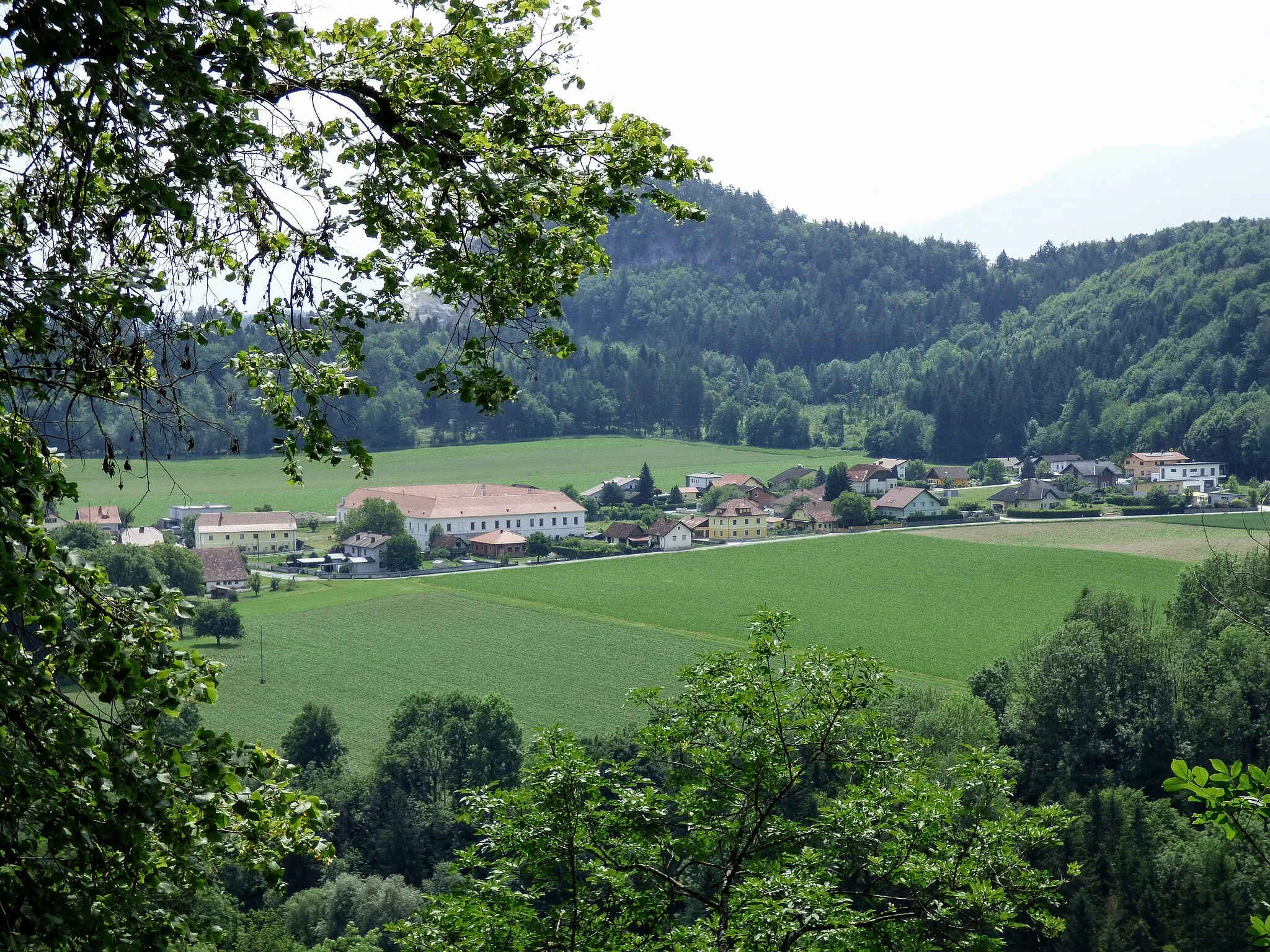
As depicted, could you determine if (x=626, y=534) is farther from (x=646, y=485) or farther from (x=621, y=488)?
(x=621, y=488)

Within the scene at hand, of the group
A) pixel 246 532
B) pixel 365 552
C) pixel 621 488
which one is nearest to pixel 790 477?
pixel 621 488

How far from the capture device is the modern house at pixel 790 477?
9988 cm

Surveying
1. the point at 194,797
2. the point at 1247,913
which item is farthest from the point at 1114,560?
the point at 194,797

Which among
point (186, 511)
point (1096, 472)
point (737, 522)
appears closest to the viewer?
point (737, 522)

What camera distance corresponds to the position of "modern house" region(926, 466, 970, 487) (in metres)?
102

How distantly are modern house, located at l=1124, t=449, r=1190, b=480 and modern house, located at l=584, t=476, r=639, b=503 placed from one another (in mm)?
43049

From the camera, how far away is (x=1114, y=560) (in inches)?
2447

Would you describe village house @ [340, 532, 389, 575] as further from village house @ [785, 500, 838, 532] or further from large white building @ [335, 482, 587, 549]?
Result: village house @ [785, 500, 838, 532]

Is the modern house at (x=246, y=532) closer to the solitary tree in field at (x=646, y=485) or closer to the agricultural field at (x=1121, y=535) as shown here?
the solitary tree in field at (x=646, y=485)

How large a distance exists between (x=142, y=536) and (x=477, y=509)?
858 inches

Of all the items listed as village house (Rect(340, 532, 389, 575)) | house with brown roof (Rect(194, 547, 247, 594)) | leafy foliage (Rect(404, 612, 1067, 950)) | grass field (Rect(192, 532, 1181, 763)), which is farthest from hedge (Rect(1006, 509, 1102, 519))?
leafy foliage (Rect(404, 612, 1067, 950))

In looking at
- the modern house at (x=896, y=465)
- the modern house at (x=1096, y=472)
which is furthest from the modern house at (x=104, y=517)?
the modern house at (x=1096, y=472)

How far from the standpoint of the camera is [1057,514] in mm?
82375

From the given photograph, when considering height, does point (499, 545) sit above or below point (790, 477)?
below
